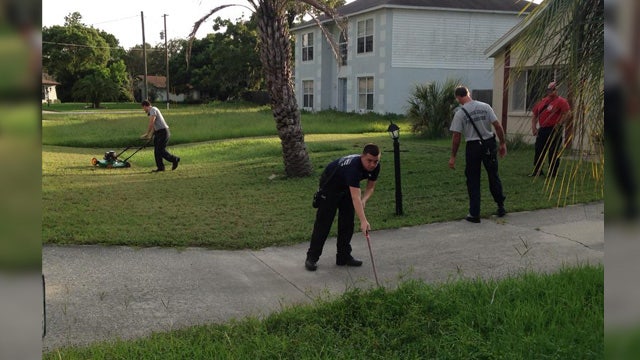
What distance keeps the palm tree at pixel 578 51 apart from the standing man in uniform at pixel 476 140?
16.0 ft

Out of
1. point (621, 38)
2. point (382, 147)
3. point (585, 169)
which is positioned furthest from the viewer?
point (382, 147)

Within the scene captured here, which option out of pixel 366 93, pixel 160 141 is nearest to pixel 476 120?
pixel 160 141

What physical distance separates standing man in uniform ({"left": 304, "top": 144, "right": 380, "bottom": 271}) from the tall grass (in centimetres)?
122

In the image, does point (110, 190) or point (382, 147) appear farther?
point (382, 147)

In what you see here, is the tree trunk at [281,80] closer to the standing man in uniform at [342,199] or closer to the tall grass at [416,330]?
the standing man in uniform at [342,199]

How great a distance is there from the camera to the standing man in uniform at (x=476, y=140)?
307 inches

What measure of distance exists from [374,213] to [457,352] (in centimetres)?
477

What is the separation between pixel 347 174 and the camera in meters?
5.78

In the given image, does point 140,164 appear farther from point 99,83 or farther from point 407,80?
point 99,83

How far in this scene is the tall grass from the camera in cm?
383

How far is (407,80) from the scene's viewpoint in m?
30.5

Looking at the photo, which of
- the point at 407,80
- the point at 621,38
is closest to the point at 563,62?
the point at 621,38

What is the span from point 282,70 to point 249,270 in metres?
6.79

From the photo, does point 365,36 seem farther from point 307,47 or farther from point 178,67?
point 178,67
